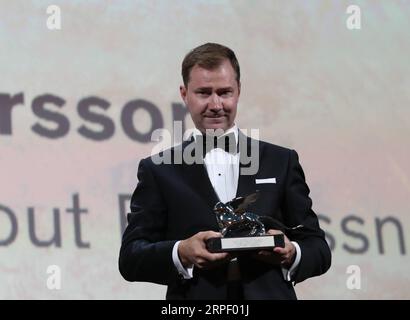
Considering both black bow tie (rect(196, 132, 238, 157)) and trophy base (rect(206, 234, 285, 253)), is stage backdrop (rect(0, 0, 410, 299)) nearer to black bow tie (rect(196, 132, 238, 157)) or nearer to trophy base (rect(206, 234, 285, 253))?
black bow tie (rect(196, 132, 238, 157))

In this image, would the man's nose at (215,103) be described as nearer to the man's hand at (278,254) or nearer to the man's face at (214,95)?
the man's face at (214,95)

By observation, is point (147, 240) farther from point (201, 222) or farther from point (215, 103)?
point (215, 103)

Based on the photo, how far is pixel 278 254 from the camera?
1.17 m

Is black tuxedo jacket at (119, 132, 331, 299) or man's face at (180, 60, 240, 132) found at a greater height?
man's face at (180, 60, 240, 132)

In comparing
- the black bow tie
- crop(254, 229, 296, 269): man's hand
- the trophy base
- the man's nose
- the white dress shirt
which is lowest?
crop(254, 229, 296, 269): man's hand

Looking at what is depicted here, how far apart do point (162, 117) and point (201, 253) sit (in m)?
1.09

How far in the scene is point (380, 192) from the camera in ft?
7.32

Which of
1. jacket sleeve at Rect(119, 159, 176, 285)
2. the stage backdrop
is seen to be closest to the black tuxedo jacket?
jacket sleeve at Rect(119, 159, 176, 285)

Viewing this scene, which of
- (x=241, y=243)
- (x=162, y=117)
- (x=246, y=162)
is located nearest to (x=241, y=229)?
(x=241, y=243)

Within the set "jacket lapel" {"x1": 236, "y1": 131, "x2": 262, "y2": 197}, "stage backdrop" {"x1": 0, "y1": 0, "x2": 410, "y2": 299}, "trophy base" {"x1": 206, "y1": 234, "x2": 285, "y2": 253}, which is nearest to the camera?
"trophy base" {"x1": 206, "y1": 234, "x2": 285, "y2": 253}

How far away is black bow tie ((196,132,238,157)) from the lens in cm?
131

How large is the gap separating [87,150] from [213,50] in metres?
0.94

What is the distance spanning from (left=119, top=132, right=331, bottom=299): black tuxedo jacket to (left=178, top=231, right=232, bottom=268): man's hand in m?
0.04
